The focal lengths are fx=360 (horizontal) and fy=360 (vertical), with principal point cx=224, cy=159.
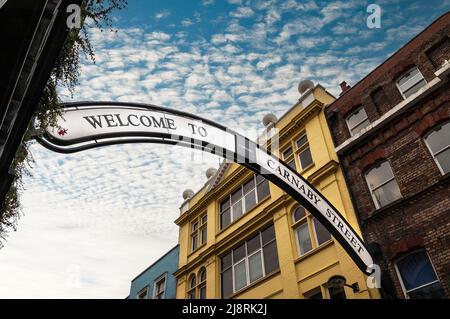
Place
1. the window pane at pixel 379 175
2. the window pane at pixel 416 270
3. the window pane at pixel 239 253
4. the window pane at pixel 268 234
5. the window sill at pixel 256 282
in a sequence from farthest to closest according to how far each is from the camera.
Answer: the window pane at pixel 239 253, the window pane at pixel 268 234, the window sill at pixel 256 282, the window pane at pixel 379 175, the window pane at pixel 416 270

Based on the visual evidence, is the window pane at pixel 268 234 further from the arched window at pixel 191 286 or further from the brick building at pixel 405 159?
the arched window at pixel 191 286

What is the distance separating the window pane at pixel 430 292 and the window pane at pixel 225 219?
31.3 ft

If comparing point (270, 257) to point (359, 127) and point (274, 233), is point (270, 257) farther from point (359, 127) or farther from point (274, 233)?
point (359, 127)

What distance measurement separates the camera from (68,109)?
464 centimetres

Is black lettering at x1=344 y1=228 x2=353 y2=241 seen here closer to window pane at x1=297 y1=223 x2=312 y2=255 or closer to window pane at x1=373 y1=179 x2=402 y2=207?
window pane at x1=373 y1=179 x2=402 y2=207

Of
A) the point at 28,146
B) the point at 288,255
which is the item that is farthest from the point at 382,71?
the point at 28,146

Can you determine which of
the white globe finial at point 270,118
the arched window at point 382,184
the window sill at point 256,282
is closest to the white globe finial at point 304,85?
the white globe finial at point 270,118

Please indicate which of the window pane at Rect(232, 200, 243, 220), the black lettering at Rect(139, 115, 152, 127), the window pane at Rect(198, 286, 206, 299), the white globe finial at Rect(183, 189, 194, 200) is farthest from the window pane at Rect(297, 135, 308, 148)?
the black lettering at Rect(139, 115, 152, 127)

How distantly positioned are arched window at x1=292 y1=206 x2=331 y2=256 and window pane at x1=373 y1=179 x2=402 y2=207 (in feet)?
6.61

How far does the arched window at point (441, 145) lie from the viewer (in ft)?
33.4

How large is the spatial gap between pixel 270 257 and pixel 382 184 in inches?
205

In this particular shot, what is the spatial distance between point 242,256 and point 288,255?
304 cm

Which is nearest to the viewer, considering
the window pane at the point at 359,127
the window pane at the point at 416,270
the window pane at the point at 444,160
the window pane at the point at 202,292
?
the window pane at the point at 416,270

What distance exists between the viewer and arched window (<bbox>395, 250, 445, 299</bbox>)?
30.0 feet
